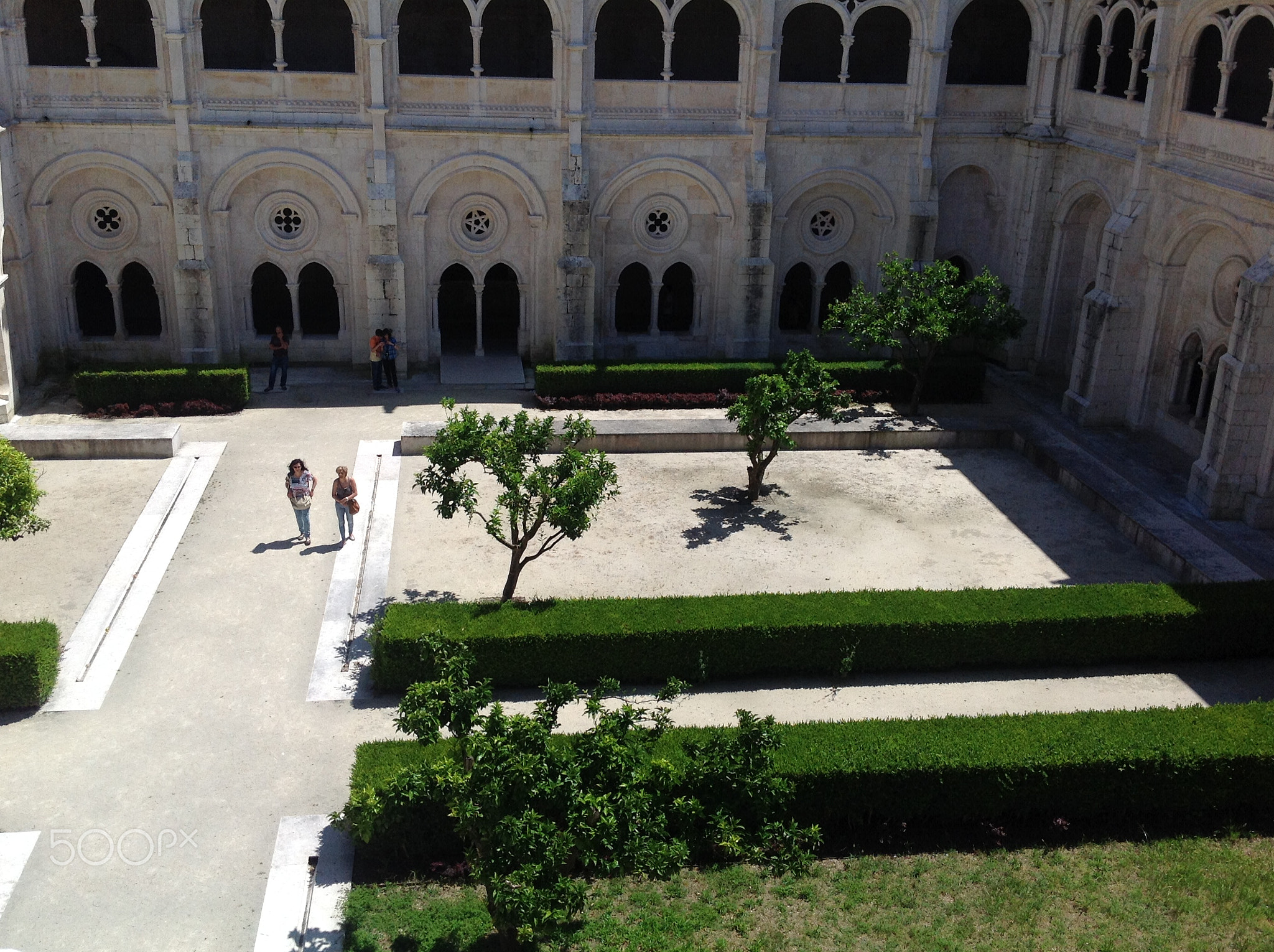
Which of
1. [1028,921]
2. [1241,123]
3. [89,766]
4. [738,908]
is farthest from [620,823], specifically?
[1241,123]

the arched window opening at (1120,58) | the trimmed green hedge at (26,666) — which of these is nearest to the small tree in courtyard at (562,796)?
the trimmed green hedge at (26,666)

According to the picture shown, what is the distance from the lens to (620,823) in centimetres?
1235

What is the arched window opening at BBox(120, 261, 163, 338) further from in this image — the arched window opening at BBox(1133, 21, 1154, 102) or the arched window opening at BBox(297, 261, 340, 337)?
the arched window opening at BBox(1133, 21, 1154, 102)

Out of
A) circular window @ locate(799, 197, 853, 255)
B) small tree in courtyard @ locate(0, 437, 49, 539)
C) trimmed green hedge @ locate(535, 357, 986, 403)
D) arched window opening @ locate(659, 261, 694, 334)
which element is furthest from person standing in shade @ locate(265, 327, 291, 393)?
circular window @ locate(799, 197, 853, 255)

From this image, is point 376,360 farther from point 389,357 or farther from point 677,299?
point 677,299

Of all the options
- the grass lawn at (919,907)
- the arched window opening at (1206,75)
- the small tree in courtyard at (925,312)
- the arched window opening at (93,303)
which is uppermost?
the arched window opening at (1206,75)

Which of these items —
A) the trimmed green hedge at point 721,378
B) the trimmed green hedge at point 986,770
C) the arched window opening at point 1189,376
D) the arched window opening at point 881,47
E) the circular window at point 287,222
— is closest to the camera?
the trimmed green hedge at point 986,770

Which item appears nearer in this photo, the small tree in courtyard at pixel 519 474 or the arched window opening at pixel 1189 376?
the small tree in courtyard at pixel 519 474

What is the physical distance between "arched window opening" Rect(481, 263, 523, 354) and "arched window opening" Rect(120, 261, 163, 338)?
8.72m

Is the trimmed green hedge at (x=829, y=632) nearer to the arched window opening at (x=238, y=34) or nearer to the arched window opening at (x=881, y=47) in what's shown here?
the arched window opening at (x=881, y=47)

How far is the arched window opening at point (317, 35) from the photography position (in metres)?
33.0

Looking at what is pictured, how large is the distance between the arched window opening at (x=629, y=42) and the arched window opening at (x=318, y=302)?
924 centimetres

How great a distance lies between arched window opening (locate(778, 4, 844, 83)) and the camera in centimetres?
3494

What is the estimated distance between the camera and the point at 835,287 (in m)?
35.2
